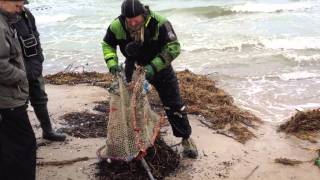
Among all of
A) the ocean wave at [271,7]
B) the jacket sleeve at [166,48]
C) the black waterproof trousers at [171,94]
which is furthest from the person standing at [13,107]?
the ocean wave at [271,7]

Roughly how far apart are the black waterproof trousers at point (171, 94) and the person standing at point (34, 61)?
3.22ft

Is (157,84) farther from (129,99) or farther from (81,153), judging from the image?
(81,153)

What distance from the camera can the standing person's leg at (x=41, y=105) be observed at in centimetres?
545

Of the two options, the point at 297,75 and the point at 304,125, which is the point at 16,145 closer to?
the point at 304,125

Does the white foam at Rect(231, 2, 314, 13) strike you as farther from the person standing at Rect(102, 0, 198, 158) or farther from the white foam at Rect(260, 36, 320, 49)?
the person standing at Rect(102, 0, 198, 158)

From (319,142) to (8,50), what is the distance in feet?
13.8

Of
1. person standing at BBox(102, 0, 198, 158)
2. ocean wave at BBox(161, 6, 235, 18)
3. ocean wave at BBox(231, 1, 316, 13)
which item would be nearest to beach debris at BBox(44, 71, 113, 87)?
person standing at BBox(102, 0, 198, 158)

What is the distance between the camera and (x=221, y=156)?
5.62m

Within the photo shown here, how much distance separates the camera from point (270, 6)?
19875 millimetres

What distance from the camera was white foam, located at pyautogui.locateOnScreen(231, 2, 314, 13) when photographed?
1912 cm

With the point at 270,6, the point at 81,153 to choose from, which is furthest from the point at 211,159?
the point at 270,6

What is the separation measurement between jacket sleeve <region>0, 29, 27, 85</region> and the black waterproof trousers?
157cm

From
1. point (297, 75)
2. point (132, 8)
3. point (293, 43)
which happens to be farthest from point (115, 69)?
point (293, 43)

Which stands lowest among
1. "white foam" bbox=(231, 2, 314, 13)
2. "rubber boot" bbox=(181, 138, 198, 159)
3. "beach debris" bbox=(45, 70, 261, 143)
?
"white foam" bbox=(231, 2, 314, 13)
